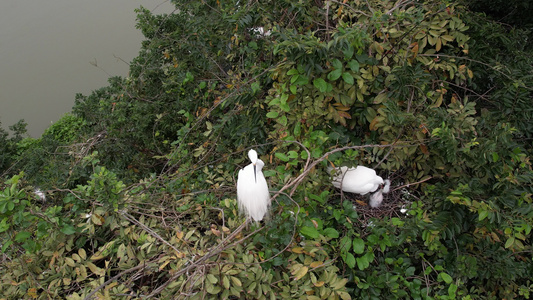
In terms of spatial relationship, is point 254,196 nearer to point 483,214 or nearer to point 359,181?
point 359,181

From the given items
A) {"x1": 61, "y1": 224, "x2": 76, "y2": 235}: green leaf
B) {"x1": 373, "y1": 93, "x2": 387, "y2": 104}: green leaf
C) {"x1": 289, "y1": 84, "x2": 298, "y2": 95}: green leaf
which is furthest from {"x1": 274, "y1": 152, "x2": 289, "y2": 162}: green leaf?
{"x1": 61, "y1": 224, "x2": 76, "y2": 235}: green leaf

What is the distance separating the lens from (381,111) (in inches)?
62.7

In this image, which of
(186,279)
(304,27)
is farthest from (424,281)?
(304,27)

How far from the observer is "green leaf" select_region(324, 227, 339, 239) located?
141 cm

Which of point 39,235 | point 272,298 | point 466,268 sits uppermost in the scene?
point 39,235

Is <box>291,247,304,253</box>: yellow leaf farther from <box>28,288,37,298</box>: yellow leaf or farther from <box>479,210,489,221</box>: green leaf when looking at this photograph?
<box>28,288,37,298</box>: yellow leaf

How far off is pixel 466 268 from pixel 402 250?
10.0 inches

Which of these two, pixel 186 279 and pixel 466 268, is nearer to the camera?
pixel 186 279

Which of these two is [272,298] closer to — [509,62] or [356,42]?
[356,42]

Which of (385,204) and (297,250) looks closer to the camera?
(297,250)

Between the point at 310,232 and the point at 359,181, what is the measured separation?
38 cm

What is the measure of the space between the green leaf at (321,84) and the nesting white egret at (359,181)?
1.15 feet

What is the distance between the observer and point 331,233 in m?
1.42

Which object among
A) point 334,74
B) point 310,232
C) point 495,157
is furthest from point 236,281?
point 495,157
